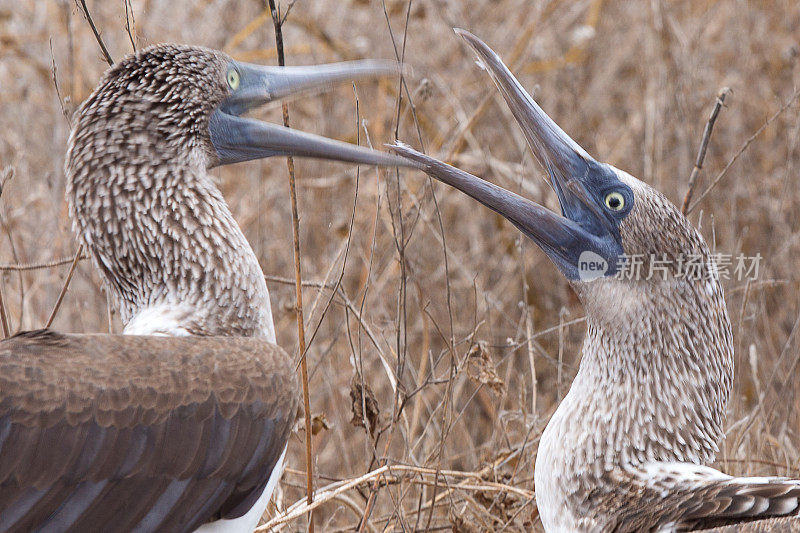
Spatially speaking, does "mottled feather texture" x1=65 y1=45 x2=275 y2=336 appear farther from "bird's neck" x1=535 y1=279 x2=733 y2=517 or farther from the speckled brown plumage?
"bird's neck" x1=535 y1=279 x2=733 y2=517

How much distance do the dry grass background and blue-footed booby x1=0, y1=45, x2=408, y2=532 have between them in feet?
Result: 3.54

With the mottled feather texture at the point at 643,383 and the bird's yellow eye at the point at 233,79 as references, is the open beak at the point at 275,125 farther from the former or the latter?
the mottled feather texture at the point at 643,383

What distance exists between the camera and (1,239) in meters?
5.20

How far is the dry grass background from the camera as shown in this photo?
5.08m

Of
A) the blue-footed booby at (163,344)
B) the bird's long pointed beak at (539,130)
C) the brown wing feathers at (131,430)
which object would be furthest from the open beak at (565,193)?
the brown wing feathers at (131,430)

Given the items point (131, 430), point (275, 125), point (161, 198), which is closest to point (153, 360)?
point (131, 430)

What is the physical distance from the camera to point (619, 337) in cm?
308

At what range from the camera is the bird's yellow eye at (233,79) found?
344 centimetres

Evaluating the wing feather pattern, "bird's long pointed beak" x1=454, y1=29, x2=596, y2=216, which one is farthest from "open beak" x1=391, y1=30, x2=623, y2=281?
the wing feather pattern

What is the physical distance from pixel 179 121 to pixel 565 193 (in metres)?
1.14

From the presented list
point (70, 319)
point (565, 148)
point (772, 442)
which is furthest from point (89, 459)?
point (70, 319)

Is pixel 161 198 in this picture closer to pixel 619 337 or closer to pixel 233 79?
pixel 233 79

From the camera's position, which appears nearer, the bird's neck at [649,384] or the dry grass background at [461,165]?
the bird's neck at [649,384]

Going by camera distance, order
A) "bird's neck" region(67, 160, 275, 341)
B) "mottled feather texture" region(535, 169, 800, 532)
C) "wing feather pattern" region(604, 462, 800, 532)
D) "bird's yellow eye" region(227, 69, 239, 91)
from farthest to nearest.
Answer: "bird's yellow eye" region(227, 69, 239, 91) < "bird's neck" region(67, 160, 275, 341) < "mottled feather texture" region(535, 169, 800, 532) < "wing feather pattern" region(604, 462, 800, 532)
